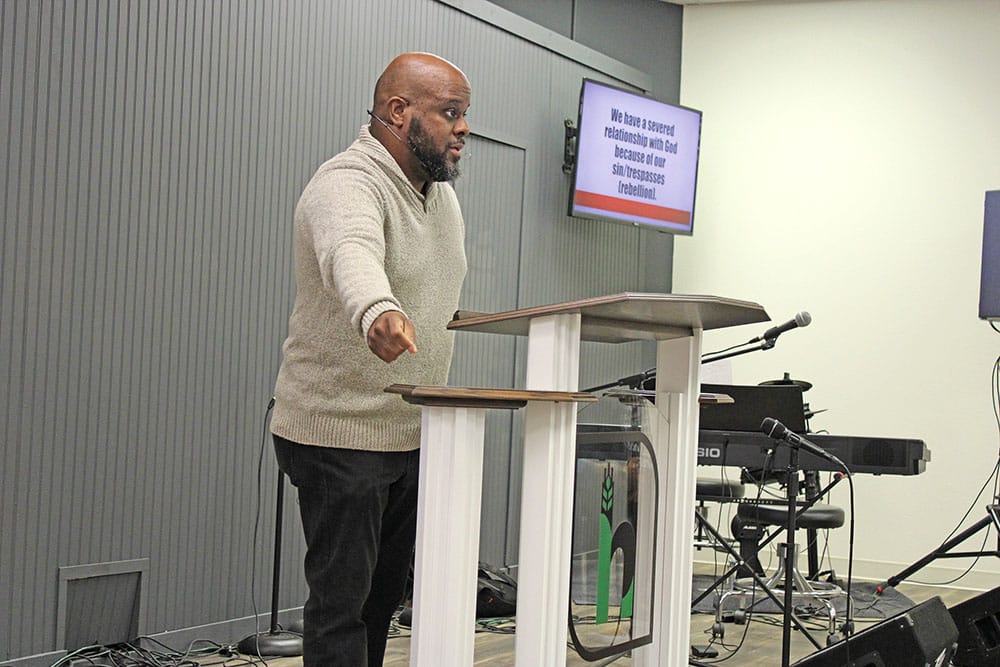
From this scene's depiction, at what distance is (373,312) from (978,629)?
2.56m

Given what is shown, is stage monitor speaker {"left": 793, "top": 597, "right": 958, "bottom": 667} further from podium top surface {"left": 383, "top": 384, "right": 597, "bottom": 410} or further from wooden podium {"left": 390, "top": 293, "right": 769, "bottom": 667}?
podium top surface {"left": 383, "top": 384, "right": 597, "bottom": 410}

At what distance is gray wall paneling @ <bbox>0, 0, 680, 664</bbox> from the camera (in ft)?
11.3

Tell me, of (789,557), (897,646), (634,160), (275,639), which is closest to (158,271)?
(275,639)

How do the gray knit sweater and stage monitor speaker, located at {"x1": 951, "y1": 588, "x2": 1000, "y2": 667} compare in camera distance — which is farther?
stage monitor speaker, located at {"x1": 951, "y1": 588, "x2": 1000, "y2": 667}

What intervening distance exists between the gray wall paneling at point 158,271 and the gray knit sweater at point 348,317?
1.58 m

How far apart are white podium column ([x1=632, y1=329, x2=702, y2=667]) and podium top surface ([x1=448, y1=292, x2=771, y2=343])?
83mm

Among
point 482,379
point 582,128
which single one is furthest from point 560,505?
point 582,128

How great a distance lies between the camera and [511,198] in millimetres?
5660

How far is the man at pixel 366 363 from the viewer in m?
2.11

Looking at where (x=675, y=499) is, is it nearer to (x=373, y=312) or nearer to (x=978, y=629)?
(x=373, y=312)

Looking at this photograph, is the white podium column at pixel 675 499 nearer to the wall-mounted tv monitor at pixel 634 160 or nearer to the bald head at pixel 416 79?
the bald head at pixel 416 79

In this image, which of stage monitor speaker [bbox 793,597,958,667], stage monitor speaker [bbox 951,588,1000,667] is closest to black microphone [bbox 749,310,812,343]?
stage monitor speaker [bbox 793,597,958,667]

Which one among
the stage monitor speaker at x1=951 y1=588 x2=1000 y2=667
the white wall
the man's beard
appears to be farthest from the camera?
the white wall

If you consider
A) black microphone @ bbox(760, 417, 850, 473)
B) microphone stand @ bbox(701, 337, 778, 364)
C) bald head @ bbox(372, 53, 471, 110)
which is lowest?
black microphone @ bbox(760, 417, 850, 473)
